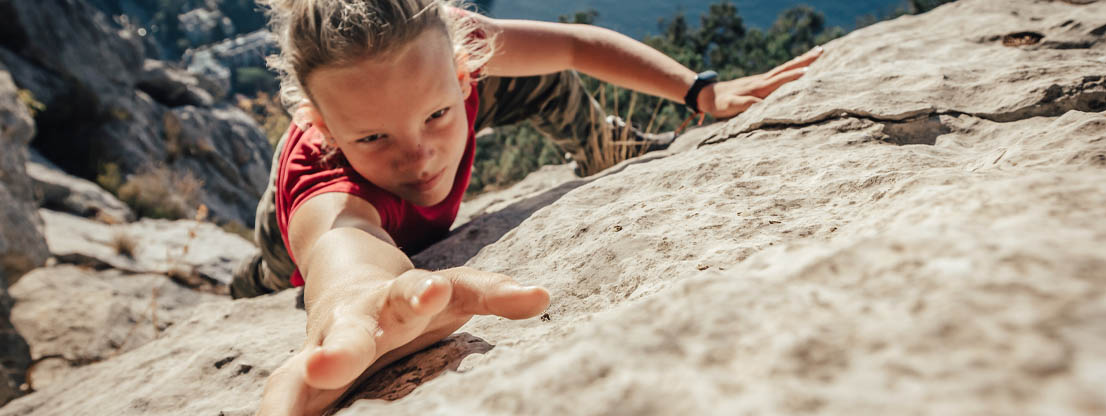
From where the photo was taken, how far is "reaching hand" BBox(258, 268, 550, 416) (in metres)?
0.72

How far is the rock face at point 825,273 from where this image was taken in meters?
0.37

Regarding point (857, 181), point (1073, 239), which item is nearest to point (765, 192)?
point (857, 181)

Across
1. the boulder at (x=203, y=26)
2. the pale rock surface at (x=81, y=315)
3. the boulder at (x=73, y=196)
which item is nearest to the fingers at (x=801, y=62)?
the pale rock surface at (x=81, y=315)

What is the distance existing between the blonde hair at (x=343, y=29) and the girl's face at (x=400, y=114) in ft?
0.09

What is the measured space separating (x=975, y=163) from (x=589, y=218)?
78 cm

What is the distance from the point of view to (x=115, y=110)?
9109mm

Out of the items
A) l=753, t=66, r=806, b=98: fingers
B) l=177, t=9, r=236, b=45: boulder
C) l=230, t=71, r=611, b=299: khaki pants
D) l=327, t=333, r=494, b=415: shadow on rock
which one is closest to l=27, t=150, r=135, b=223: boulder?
l=230, t=71, r=611, b=299: khaki pants

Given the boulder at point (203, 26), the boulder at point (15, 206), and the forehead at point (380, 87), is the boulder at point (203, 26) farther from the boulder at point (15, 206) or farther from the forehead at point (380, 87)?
the forehead at point (380, 87)

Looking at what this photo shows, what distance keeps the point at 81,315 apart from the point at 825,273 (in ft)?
16.6

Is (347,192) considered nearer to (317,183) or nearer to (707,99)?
(317,183)

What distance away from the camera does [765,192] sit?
1123mm

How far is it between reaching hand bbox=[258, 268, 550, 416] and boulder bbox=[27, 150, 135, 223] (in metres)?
6.83

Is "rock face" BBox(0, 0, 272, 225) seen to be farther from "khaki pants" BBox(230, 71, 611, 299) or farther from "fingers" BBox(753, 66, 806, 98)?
"fingers" BBox(753, 66, 806, 98)

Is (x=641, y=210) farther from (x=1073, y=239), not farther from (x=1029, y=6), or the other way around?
(x=1029, y=6)
